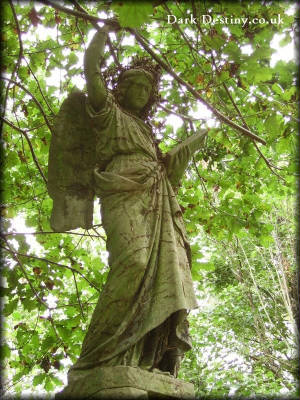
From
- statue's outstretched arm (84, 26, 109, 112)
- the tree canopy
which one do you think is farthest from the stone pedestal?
statue's outstretched arm (84, 26, 109, 112)

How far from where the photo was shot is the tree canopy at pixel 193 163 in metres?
4.30

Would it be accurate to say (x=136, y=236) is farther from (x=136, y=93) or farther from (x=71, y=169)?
(x=136, y=93)

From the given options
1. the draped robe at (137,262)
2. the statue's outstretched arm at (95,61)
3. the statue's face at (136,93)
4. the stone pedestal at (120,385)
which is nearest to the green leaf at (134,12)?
the statue's outstretched arm at (95,61)

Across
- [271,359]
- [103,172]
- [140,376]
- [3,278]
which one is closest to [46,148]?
[3,278]

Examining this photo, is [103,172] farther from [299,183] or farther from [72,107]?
[299,183]

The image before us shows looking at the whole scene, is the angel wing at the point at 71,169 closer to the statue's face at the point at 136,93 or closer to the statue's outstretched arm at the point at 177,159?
the statue's face at the point at 136,93

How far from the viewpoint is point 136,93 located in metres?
4.30

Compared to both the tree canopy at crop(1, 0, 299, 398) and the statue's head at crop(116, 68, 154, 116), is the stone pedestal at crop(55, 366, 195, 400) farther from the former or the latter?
the statue's head at crop(116, 68, 154, 116)

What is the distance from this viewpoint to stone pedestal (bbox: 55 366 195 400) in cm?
272

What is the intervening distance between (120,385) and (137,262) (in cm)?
87

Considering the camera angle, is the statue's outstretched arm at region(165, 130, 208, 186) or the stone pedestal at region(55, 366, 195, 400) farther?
the statue's outstretched arm at region(165, 130, 208, 186)

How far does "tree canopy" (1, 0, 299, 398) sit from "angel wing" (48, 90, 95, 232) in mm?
622

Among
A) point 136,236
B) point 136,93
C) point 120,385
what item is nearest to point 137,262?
point 136,236

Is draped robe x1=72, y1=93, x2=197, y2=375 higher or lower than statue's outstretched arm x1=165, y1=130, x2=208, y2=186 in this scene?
lower
